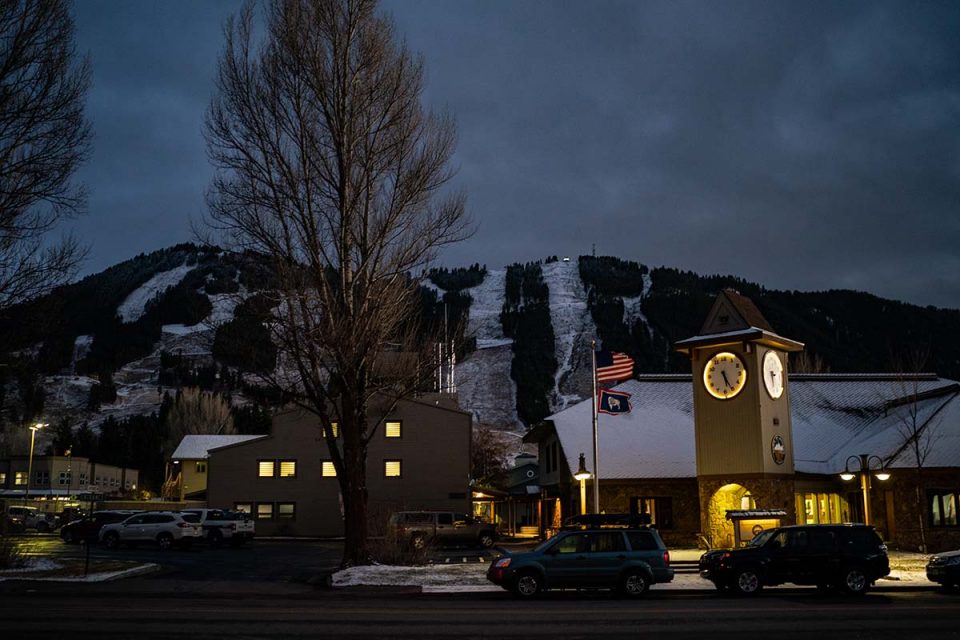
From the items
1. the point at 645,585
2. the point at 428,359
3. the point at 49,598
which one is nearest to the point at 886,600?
the point at 645,585

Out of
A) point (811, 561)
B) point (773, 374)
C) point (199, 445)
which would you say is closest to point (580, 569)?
point (811, 561)

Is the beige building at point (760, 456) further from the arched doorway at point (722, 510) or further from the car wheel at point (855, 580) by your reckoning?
the car wheel at point (855, 580)

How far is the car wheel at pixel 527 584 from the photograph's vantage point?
20.9m

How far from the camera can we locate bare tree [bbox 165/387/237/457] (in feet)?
355

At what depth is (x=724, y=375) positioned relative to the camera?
115 ft

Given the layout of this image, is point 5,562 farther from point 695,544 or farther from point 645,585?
point 695,544

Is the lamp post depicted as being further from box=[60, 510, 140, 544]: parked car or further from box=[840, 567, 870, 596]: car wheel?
box=[60, 510, 140, 544]: parked car

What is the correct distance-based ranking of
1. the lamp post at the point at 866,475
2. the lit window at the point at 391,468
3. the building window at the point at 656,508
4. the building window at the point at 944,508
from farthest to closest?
the lit window at the point at 391,468 → the building window at the point at 656,508 → the building window at the point at 944,508 → the lamp post at the point at 866,475

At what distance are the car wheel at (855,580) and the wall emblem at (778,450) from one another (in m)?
13.5

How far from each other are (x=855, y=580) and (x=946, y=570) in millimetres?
2235

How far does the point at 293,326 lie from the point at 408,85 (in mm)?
8032

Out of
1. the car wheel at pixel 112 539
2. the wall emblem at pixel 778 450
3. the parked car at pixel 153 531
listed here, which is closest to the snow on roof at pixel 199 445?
the car wheel at pixel 112 539

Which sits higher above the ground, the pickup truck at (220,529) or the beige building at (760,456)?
the beige building at (760,456)

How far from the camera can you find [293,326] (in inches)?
985
